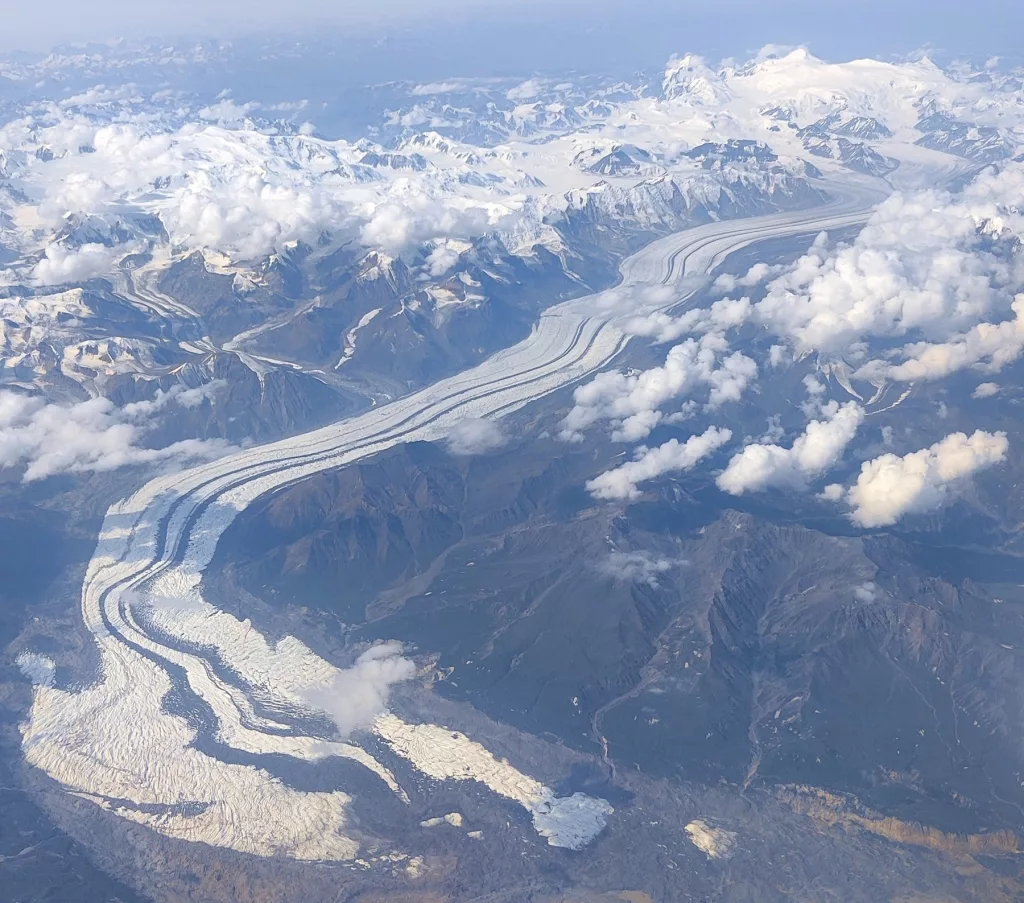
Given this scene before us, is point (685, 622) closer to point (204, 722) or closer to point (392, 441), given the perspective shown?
point (204, 722)

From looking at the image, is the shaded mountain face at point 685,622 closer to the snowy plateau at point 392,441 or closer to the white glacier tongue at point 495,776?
the snowy plateau at point 392,441

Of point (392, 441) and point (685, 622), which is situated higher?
point (392, 441)

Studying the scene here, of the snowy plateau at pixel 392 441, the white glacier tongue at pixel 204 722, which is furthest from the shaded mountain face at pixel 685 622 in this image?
the white glacier tongue at pixel 204 722

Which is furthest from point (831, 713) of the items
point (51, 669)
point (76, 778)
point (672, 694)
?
point (51, 669)

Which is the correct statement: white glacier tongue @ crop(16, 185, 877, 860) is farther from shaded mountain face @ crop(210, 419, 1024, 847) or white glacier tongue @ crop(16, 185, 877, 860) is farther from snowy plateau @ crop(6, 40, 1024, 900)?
shaded mountain face @ crop(210, 419, 1024, 847)

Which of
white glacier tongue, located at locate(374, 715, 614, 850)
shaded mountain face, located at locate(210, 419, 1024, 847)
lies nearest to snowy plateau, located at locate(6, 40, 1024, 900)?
white glacier tongue, located at locate(374, 715, 614, 850)

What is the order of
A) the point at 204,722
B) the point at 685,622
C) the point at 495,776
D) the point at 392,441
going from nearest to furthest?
the point at 495,776 → the point at 204,722 → the point at 685,622 → the point at 392,441

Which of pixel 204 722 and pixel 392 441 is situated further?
pixel 392 441

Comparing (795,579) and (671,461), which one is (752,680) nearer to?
(795,579)

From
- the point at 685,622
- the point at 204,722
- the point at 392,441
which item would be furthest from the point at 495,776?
the point at 392,441
